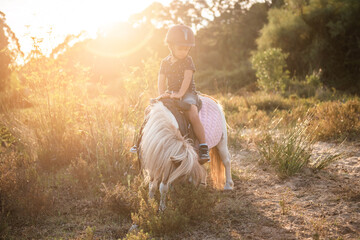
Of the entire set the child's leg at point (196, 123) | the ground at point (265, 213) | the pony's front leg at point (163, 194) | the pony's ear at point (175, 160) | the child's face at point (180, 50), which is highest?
the child's face at point (180, 50)

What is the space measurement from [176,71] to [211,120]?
782 millimetres

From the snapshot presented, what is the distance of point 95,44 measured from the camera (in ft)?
100

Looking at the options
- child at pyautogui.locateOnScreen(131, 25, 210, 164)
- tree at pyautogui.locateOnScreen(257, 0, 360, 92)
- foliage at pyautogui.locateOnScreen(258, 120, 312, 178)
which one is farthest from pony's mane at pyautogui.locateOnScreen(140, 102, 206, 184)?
tree at pyautogui.locateOnScreen(257, 0, 360, 92)

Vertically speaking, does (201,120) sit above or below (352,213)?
above

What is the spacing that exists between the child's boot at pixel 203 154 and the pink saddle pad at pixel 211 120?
0.95ft

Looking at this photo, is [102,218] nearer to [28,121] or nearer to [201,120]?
[201,120]

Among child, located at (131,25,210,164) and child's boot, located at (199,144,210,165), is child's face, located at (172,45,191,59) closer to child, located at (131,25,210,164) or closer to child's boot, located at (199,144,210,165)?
child, located at (131,25,210,164)

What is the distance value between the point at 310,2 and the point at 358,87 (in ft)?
21.8

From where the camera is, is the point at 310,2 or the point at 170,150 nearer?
the point at 170,150

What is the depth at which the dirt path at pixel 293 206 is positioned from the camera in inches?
114

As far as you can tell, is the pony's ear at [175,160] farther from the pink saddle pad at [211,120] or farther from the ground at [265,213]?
the pink saddle pad at [211,120]

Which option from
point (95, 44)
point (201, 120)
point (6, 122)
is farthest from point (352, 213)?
point (95, 44)

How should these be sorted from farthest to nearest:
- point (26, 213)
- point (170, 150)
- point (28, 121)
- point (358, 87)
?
point (358, 87)
point (28, 121)
point (26, 213)
point (170, 150)

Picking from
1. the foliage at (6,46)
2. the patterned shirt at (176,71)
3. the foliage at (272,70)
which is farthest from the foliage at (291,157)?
the foliage at (272,70)
